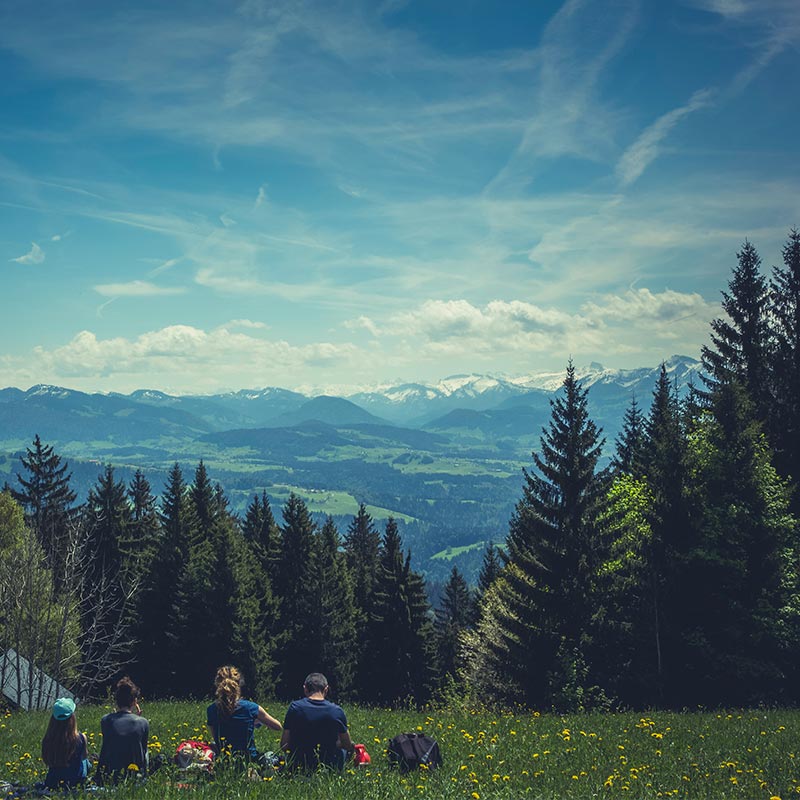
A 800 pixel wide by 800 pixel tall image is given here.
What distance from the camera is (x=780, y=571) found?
23.4m

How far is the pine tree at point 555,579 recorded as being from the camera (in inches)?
981

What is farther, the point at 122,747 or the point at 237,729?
the point at 237,729

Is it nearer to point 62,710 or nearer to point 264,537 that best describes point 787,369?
point 62,710

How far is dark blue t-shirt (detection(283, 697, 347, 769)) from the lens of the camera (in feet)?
28.1

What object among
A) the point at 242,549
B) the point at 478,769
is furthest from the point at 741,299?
the point at 242,549

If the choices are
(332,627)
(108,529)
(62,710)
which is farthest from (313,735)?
(108,529)

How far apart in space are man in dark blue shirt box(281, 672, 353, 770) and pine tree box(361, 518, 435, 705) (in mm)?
40234

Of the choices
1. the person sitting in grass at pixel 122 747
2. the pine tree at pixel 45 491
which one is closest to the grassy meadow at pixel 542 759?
the person sitting in grass at pixel 122 747

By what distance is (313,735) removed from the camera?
8.59 meters

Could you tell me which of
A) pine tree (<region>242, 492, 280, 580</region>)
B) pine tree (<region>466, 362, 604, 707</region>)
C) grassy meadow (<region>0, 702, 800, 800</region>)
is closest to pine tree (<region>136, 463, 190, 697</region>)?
pine tree (<region>242, 492, 280, 580</region>)

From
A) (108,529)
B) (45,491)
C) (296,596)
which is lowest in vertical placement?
(296,596)

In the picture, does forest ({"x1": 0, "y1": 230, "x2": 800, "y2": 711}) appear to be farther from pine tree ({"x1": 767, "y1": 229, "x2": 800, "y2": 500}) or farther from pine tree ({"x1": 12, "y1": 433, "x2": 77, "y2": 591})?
pine tree ({"x1": 12, "y1": 433, "x2": 77, "y2": 591})

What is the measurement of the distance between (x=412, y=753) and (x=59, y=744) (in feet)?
15.4

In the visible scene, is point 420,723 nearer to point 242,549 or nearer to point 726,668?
point 726,668
